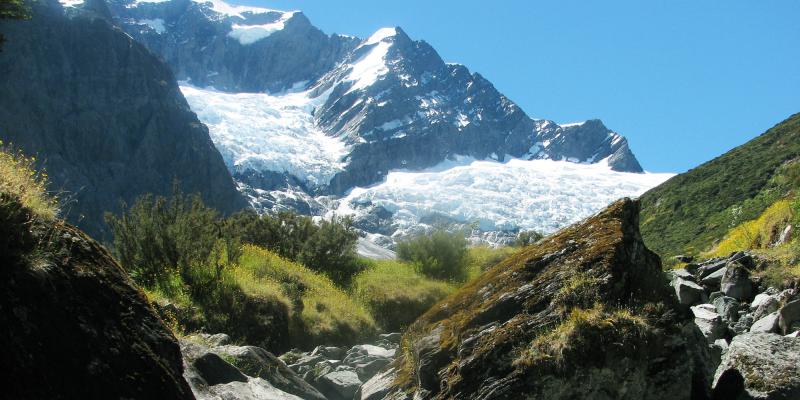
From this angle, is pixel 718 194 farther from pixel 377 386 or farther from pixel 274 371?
pixel 274 371

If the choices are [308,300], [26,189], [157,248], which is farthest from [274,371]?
[308,300]

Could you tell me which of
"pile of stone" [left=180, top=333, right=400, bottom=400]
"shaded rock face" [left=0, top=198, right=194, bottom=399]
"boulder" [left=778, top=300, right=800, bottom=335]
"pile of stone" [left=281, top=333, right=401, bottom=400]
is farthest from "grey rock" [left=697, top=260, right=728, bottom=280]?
"shaded rock face" [left=0, top=198, right=194, bottom=399]

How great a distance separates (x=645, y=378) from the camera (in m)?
6.57

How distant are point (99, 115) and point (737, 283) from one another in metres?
160

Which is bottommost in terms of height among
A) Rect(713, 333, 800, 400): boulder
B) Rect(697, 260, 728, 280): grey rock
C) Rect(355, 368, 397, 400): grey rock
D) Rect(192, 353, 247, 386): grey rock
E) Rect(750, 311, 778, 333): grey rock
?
Rect(355, 368, 397, 400): grey rock

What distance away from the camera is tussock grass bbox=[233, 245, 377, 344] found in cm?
1386

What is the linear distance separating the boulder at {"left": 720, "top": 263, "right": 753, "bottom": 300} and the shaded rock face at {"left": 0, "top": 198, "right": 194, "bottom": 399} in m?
9.67

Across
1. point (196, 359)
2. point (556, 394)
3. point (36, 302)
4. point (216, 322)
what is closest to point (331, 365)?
point (216, 322)

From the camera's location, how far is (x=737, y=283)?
452 inches

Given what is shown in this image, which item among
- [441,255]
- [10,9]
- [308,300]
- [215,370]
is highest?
[10,9]

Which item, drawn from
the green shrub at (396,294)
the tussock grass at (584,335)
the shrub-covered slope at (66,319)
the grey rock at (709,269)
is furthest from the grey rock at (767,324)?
the green shrub at (396,294)

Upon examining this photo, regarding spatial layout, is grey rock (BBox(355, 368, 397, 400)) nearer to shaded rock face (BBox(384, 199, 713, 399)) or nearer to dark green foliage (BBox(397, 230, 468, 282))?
shaded rock face (BBox(384, 199, 713, 399))

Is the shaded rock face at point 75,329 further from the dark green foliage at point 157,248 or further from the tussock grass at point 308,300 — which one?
the tussock grass at point 308,300

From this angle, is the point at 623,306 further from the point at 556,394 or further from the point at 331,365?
the point at 331,365
